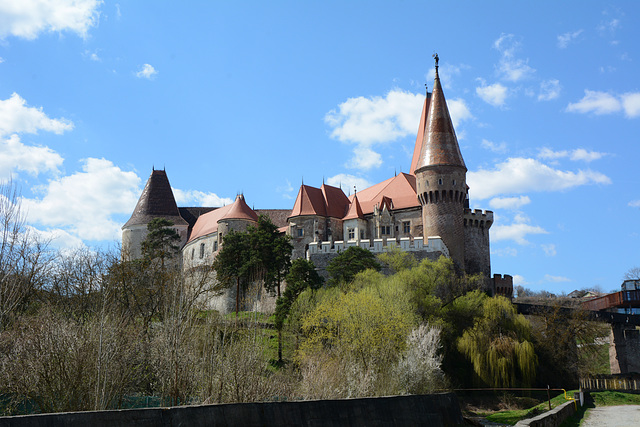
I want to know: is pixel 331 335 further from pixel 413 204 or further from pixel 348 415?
pixel 413 204

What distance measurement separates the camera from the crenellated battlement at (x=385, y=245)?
4497cm

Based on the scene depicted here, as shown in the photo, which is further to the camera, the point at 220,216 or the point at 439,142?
the point at 220,216

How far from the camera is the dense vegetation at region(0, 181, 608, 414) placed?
15.1 metres

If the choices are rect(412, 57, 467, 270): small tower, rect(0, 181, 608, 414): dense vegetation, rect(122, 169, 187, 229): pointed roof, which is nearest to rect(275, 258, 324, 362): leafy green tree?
rect(0, 181, 608, 414): dense vegetation

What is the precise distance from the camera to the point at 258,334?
95.6 feet

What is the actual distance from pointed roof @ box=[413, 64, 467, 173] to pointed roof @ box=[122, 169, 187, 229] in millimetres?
31990

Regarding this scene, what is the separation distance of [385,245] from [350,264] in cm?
468

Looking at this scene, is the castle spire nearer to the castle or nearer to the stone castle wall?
the castle

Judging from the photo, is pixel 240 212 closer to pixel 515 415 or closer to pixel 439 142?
pixel 439 142

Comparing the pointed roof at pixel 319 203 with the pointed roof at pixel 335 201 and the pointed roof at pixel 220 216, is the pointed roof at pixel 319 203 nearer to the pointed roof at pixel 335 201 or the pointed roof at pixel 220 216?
the pointed roof at pixel 335 201

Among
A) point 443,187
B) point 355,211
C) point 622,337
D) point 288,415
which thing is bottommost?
point 288,415

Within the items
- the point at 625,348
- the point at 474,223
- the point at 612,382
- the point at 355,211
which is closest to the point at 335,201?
the point at 355,211

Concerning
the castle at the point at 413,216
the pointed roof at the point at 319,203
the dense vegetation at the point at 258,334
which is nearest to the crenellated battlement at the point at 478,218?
the castle at the point at 413,216

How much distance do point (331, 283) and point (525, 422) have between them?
27.0 metres
